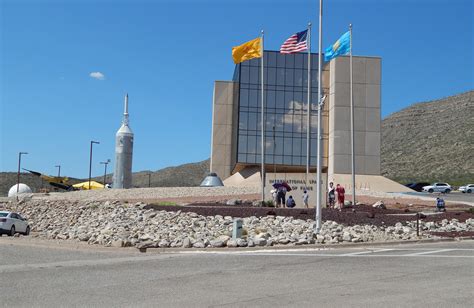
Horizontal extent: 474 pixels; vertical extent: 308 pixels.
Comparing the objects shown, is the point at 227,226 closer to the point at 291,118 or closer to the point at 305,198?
the point at 305,198

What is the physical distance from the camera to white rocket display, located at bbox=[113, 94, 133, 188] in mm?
57725

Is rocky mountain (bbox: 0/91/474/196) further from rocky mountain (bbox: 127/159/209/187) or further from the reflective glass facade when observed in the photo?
the reflective glass facade

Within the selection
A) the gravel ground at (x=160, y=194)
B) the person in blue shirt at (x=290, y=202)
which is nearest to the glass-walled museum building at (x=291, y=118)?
the gravel ground at (x=160, y=194)

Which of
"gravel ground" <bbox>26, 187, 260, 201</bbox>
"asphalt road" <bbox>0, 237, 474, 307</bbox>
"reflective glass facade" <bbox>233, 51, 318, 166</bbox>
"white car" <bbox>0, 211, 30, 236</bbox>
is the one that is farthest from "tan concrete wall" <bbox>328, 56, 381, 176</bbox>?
"asphalt road" <bbox>0, 237, 474, 307</bbox>

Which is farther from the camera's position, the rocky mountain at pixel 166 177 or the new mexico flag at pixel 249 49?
the rocky mountain at pixel 166 177

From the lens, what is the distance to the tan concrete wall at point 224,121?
77.1 m

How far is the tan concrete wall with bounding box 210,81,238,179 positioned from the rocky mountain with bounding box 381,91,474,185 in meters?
35.1

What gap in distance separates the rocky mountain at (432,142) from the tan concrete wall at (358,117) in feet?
78.5

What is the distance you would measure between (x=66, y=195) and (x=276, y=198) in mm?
22457

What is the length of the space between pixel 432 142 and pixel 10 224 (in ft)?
357

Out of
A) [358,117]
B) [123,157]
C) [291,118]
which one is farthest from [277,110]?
[123,157]

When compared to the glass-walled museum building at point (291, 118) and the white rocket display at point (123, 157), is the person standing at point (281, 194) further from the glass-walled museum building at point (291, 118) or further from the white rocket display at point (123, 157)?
the glass-walled museum building at point (291, 118)

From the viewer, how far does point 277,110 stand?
75500 mm

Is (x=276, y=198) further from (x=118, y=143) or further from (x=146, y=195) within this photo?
(x=118, y=143)
